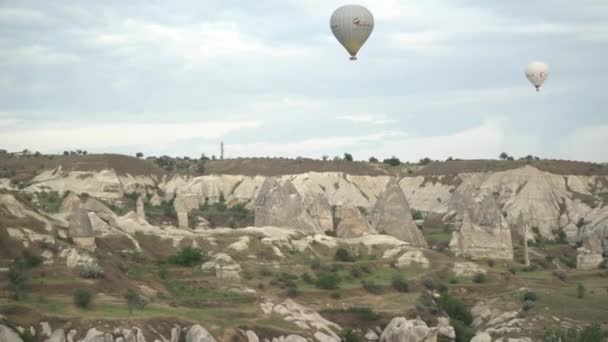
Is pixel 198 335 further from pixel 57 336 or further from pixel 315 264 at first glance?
pixel 315 264

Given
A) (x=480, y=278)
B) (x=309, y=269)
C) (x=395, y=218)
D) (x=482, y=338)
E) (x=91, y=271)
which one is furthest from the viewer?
(x=395, y=218)

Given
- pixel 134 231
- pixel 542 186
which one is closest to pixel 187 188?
pixel 542 186

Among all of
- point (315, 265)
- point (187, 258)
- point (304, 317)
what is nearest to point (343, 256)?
point (315, 265)

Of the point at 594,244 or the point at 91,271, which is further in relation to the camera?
the point at 594,244

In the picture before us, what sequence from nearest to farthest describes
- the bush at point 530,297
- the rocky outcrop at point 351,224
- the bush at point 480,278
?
the bush at point 530,297, the bush at point 480,278, the rocky outcrop at point 351,224

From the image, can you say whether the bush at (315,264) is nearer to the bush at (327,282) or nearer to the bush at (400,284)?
the bush at (327,282)

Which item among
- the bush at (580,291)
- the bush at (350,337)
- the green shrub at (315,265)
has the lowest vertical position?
the bush at (350,337)

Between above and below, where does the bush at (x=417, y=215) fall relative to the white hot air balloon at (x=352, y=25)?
below

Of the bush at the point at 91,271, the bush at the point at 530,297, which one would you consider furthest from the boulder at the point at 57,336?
the bush at the point at 530,297

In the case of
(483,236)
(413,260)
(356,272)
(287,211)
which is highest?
(287,211)
